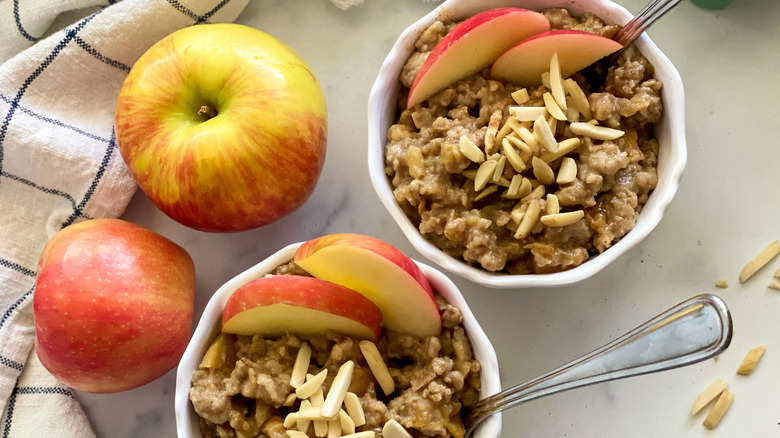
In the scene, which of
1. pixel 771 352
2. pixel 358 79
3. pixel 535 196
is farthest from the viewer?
pixel 358 79

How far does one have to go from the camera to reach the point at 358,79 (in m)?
1.58

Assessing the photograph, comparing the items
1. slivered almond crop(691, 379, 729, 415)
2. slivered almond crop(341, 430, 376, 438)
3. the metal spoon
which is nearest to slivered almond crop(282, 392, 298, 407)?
slivered almond crop(341, 430, 376, 438)

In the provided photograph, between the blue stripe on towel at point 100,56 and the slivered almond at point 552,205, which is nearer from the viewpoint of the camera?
the slivered almond at point 552,205

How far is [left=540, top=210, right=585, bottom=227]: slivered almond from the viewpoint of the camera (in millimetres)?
1171

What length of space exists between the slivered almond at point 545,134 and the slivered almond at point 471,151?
10 centimetres

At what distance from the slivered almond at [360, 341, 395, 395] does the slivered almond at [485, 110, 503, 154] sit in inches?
15.4

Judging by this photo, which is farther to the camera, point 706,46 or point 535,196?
point 706,46

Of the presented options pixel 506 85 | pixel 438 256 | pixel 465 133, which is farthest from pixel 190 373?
pixel 506 85

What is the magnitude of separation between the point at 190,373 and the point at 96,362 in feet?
0.65

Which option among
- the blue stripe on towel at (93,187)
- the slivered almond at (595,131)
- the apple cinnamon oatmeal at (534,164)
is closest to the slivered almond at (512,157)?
the apple cinnamon oatmeal at (534,164)

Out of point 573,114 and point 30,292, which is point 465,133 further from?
point 30,292

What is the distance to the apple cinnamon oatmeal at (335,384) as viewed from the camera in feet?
3.79

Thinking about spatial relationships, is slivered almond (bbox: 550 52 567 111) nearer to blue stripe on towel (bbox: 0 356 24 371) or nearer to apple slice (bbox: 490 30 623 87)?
apple slice (bbox: 490 30 623 87)

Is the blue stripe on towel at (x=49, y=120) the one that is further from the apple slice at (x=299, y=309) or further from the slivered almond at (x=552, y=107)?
the slivered almond at (x=552, y=107)
